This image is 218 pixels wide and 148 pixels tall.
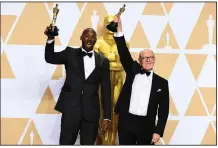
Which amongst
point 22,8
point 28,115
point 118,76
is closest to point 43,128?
point 28,115

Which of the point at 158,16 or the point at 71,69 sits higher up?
the point at 158,16

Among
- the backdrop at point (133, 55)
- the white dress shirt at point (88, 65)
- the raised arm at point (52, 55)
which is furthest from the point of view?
the backdrop at point (133, 55)

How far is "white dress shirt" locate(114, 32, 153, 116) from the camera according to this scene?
271 cm

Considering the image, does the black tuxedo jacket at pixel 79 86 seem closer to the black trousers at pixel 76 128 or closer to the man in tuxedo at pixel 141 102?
the black trousers at pixel 76 128

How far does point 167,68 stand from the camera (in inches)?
142

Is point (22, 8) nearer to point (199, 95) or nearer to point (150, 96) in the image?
point (150, 96)

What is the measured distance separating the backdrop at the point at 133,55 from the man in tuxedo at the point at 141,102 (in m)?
0.82

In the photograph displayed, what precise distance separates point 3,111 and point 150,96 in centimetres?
156

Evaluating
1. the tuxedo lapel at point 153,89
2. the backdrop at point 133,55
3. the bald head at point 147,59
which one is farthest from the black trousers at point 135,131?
the backdrop at point 133,55

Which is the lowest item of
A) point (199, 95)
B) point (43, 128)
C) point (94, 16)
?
point (43, 128)

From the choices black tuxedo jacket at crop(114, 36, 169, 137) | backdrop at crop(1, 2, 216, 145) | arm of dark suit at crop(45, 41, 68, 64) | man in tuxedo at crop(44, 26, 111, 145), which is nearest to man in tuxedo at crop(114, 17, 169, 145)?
black tuxedo jacket at crop(114, 36, 169, 137)

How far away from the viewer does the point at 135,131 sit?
2.69 meters

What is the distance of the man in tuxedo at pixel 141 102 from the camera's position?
106 inches

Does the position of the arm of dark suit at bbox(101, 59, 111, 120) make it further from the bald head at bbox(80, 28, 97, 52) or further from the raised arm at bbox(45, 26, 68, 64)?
the raised arm at bbox(45, 26, 68, 64)
